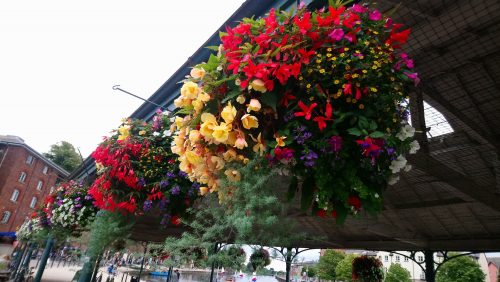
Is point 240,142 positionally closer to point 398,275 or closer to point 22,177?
point 22,177

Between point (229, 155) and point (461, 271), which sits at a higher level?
point (461, 271)

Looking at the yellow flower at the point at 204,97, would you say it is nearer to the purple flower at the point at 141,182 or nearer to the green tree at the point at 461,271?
the purple flower at the point at 141,182

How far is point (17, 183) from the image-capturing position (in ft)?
108

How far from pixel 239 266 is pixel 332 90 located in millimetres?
904

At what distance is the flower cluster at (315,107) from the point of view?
1.18 meters

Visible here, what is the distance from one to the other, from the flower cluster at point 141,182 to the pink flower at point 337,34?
1726 millimetres

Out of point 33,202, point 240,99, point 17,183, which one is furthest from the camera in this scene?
point 33,202

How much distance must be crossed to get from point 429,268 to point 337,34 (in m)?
7.99

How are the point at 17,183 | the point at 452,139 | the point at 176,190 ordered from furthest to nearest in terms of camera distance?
the point at 17,183 < the point at 452,139 < the point at 176,190

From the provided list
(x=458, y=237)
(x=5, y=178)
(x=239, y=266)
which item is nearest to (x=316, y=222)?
(x=458, y=237)

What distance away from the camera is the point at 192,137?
140 centimetres

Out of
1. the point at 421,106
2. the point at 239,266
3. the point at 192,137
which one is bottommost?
the point at 239,266

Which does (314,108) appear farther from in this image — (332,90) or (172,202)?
(172,202)

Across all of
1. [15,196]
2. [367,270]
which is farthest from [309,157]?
[15,196]
